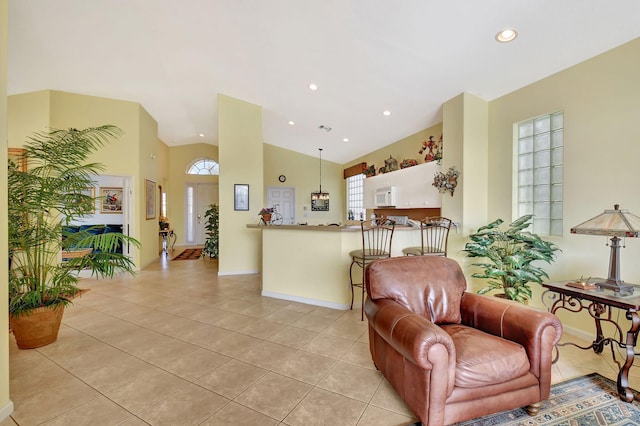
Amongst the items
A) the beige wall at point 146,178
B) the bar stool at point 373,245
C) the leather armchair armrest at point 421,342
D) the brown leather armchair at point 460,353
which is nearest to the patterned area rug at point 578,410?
the brown leather armchair at point 460,353

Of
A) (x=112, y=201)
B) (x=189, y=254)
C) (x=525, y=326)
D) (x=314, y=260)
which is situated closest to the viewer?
(x=525, y=326)

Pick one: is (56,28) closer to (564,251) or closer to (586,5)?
(586,5)

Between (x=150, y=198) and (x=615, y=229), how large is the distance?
738 centimetres

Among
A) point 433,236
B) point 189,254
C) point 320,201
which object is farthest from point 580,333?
point 189,254

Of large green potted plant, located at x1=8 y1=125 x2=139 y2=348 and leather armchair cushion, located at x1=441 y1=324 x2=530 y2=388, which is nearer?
leather armchair cushion, located at x1=441 y1=324 x2=530 y2=388

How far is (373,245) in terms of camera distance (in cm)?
349

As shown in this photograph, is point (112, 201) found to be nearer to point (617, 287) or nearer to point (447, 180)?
point (447, 180)

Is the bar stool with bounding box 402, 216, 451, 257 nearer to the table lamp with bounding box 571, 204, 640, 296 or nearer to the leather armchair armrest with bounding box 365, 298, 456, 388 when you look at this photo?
the table lamp with bounding box 571, 204, 640, 296

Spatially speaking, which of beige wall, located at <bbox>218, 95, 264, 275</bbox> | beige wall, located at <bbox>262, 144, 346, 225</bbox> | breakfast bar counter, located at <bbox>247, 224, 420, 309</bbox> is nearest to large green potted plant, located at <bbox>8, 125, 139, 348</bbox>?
breakfast bar counter, located at <bbox>247, 224, 420, 309</bbox>

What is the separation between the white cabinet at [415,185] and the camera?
436cm

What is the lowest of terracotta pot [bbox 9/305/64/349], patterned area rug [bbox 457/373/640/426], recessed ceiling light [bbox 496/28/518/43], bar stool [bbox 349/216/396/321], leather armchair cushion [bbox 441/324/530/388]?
patterned area rug [bbox 457/373/640/426]

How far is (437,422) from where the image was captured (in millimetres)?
1439

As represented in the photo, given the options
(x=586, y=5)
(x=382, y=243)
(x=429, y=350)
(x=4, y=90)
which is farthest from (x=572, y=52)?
(x=4, y=90)

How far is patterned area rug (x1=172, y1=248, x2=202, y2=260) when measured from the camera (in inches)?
276
